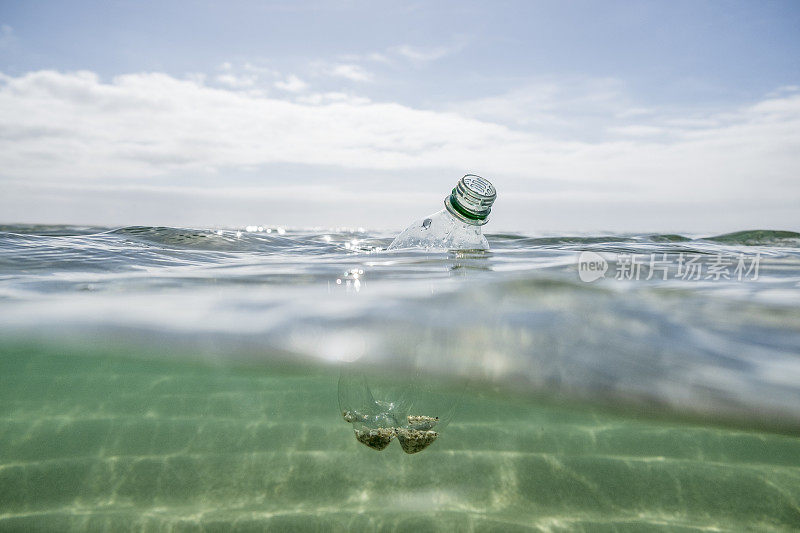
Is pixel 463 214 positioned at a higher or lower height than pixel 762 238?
higher

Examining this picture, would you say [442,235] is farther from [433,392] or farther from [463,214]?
[433,392]

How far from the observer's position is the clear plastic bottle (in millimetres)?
4961

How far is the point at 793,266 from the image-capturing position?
17.6ft

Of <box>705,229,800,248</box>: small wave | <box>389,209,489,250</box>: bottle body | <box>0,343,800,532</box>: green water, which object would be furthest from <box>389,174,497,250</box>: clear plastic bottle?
<box>705,229,800,248</box>: small wave

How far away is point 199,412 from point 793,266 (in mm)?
8114

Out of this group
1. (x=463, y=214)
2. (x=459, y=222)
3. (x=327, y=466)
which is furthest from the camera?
(x=459, y=222)

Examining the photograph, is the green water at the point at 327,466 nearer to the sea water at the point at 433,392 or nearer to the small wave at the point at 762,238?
the sea water at the point at 433,392

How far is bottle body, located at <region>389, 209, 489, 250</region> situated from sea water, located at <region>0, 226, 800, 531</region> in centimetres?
83

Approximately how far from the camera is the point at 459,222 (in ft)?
20.2

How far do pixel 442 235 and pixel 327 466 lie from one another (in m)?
3.70

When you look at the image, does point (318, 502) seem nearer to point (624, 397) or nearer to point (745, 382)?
point (624, 397)

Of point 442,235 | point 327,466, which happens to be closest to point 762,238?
point 442,235

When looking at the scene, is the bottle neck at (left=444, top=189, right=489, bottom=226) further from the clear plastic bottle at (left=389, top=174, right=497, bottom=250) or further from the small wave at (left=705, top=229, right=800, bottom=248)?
the small wave at (left=705, top=229, right=800, bottom=248)

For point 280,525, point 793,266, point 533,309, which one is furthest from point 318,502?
point 793,266
